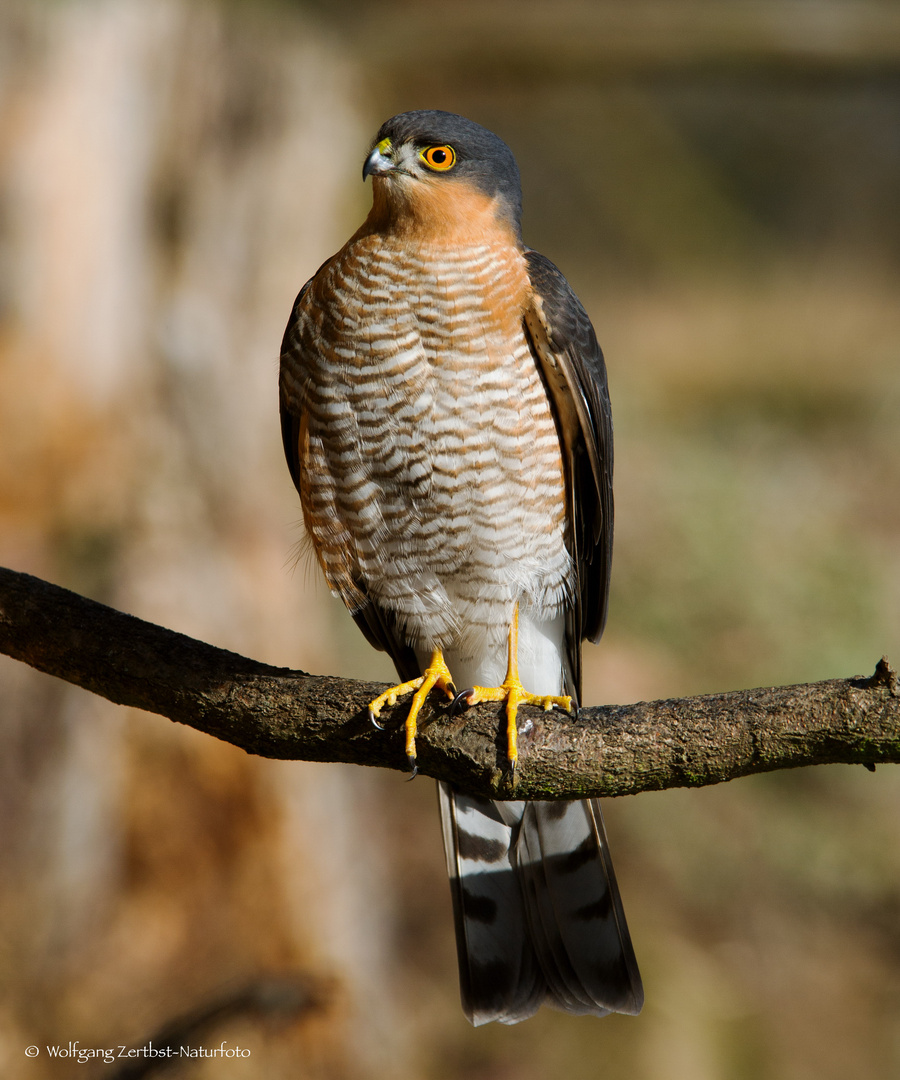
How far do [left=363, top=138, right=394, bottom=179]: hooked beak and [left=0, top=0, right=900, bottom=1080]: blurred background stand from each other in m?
1.31

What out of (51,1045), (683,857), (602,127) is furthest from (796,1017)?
(602,127)

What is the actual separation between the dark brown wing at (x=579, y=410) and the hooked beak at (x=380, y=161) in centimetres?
50

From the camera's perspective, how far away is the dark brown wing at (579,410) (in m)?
2.88

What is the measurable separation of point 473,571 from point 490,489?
11.5 inches

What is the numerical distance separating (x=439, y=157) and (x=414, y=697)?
1550 millimetres

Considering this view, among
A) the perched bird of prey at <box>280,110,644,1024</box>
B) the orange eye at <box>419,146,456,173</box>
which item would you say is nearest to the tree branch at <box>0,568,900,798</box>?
the perched bird of prey at <box>280,110,644,1024</box>

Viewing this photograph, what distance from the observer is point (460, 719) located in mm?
2498

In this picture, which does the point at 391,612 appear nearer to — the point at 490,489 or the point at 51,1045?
the point at 490,489

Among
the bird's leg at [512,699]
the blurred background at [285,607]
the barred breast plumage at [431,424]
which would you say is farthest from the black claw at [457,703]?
the blurred background at [285,607]

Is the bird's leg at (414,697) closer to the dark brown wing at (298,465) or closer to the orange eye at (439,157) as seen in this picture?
the dark brown wing at (298,465)

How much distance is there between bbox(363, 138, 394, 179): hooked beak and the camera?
2830mm

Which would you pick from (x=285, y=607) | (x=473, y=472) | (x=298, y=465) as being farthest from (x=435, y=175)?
(x=285, y=607)

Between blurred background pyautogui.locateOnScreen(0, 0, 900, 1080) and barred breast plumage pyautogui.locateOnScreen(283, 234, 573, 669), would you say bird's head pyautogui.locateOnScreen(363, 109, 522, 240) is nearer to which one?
barred breast plumage pyautogui.locateOnScreen(283, 234, 573, 669)

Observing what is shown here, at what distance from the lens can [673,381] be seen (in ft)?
32.7
